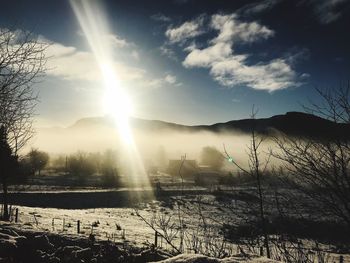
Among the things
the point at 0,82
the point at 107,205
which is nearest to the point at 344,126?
the point at 0,82

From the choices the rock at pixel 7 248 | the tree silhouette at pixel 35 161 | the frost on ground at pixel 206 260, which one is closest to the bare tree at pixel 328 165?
the frost on ground at pixel 206 260

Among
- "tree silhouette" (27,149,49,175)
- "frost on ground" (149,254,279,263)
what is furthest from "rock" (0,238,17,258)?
"tree silhouette" (27,149,49,175)

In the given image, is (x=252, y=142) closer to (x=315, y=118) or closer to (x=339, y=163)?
(x=315, y=118)

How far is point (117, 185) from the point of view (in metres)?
74.8

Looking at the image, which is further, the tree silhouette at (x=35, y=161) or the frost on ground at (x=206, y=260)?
the tree silhouette at (x=35, y=161)

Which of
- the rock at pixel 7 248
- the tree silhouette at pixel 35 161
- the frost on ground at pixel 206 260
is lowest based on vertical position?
the rock at pixel 7 248

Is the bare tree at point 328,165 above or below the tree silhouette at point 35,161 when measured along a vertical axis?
below

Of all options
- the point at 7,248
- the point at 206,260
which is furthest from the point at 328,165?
the point at 7,248

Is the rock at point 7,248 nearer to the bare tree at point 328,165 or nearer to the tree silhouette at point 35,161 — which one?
the bare tree at point 328,165

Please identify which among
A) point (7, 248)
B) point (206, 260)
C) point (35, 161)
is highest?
point (35, 161)

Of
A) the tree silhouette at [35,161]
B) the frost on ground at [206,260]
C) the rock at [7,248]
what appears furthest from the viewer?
the tree silhouette at [35,161]

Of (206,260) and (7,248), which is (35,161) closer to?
(7,248)

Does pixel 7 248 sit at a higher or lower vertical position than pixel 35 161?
lower

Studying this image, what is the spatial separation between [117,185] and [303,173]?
7098 centimetres
